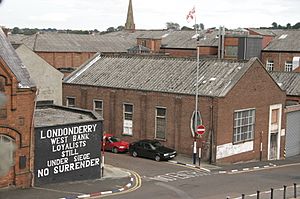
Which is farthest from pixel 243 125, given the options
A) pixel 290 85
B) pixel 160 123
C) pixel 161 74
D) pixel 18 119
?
pixel 18 119

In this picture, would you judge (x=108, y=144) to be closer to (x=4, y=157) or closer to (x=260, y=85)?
(x=260, y=85)

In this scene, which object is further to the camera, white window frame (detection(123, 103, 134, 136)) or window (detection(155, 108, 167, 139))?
white window frame (detection(123, 103, 134, 136))

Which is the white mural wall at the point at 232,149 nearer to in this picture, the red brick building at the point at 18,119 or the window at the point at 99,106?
the window at the point at 99,106

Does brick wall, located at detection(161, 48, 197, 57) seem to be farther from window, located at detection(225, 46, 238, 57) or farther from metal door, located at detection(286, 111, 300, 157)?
metal door, located at detection(286, 111, 300, 157)

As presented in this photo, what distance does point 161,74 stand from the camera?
39125 millimetres

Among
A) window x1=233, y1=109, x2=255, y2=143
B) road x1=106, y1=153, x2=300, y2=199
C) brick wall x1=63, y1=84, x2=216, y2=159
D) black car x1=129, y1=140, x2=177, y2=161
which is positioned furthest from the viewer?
window x1=233, y1=109, x2=255, y2=143

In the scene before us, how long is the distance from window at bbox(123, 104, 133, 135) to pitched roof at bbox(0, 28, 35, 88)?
1590cm

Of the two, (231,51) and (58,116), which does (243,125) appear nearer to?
(58,116)

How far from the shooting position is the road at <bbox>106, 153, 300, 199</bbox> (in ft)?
72.2

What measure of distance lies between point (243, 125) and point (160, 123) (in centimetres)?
652

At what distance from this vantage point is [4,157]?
2.61m

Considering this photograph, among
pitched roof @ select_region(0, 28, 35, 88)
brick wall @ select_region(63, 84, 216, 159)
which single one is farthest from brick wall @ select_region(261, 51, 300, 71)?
pitched roof @ select_region(0, 28, 35, 88)

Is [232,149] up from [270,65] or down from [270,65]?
down

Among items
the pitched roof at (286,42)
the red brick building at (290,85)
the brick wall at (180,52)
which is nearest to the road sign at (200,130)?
the red brick building at (290,85)
